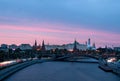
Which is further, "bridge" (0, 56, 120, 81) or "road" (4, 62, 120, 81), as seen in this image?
"road" (4, 62, 120, 81)

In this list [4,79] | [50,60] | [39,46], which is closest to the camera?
[4,79]

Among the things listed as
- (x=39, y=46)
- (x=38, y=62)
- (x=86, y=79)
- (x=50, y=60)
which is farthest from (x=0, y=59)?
(x=39, y=46)

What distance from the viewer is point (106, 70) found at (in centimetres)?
7075

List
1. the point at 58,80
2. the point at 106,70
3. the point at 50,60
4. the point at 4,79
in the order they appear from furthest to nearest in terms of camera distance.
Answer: the point at 50,60, the point at 106,70, the point at 58,80, the point at 4,79

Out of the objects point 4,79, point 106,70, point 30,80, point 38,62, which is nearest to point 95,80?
point 30,80

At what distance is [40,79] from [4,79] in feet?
21.9

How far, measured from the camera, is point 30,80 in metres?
50.1

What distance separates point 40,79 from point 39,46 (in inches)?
4919

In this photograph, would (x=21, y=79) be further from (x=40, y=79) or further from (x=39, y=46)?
(x=39, y=46)

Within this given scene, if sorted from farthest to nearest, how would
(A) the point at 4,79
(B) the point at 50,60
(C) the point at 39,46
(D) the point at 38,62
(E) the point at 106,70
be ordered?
(C) the point at 39,46 < (B) the point at 50,60 < (D) the point at 38,62 < (E) the point at 106,70 < (A) the point at 4,79

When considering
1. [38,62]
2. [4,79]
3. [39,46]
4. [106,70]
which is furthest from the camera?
[39,46]

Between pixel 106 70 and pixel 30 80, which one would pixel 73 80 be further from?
pixel 106 70

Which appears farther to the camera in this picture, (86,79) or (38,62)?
(38,62)

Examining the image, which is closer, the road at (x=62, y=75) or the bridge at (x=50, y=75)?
the bridge at (x=50, y=75)
